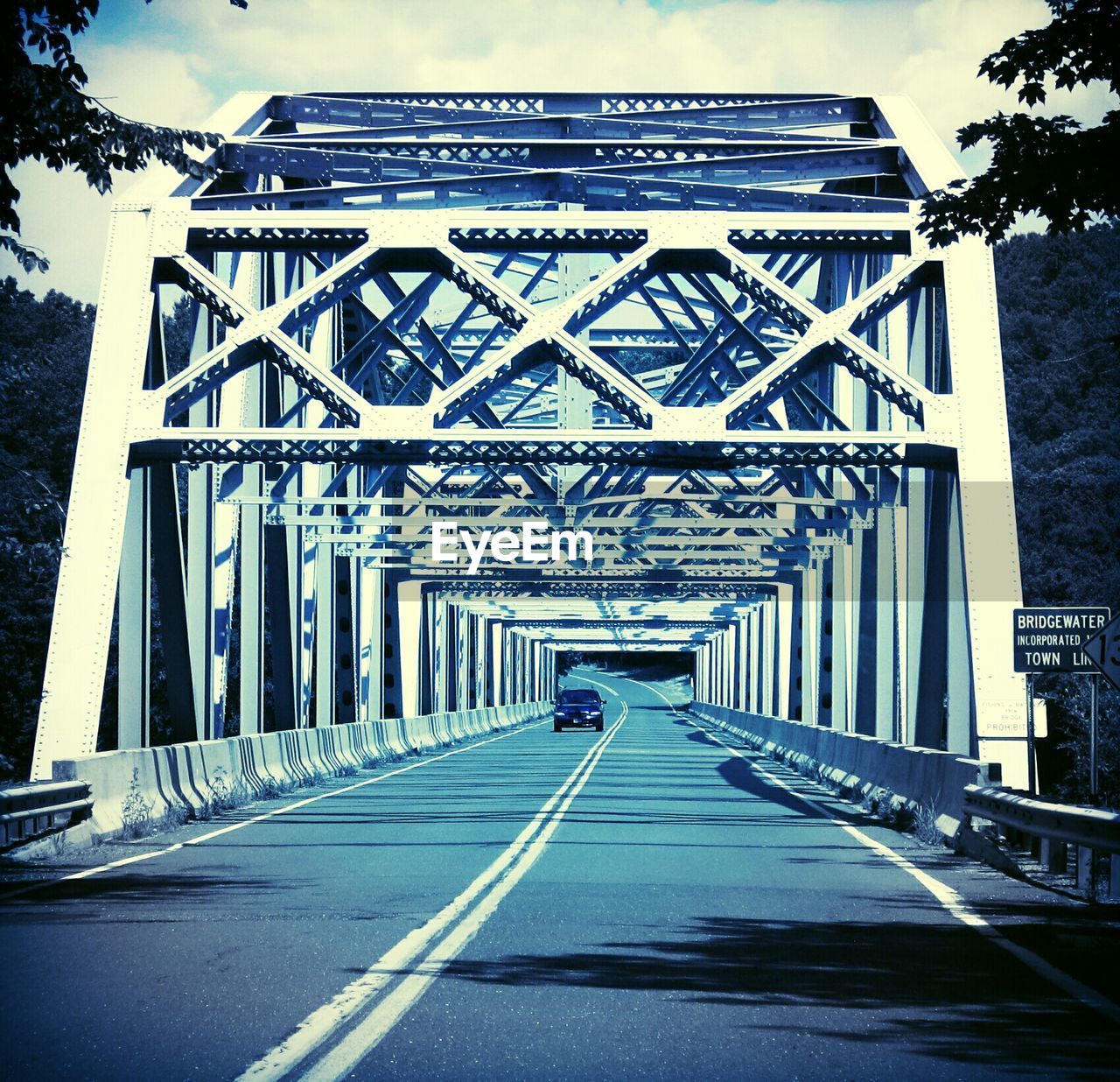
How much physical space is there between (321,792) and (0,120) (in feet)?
55.5

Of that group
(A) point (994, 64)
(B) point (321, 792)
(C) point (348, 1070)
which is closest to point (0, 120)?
(A) point (994, 64)

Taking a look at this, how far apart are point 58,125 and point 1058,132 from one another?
271 inches

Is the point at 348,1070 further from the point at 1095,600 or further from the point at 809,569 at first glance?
the point at 1095,600

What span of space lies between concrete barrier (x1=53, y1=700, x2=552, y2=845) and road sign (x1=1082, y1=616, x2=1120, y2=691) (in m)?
8.86

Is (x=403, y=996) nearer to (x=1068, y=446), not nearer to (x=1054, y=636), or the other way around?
(x=1054, y=636)

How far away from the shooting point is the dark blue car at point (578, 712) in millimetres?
74188

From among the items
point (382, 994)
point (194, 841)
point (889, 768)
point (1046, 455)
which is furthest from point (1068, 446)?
point (382, 994)

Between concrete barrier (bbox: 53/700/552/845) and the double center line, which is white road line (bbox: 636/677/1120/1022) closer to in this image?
the double center line

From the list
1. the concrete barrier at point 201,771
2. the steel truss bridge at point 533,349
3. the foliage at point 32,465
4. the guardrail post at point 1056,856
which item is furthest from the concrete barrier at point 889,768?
the foliage at point 32,465

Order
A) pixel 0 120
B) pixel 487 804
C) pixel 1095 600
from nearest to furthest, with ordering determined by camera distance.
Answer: pixel 0 120, pixel 487 804, pixel 1095 600

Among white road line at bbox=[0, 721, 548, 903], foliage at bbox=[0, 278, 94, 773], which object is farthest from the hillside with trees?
white road line at bbox=[0, 721, 548, 903]

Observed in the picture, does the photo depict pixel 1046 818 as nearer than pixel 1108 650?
Yes

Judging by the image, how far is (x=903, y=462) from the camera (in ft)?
66.5

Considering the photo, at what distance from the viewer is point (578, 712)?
74375 mm
